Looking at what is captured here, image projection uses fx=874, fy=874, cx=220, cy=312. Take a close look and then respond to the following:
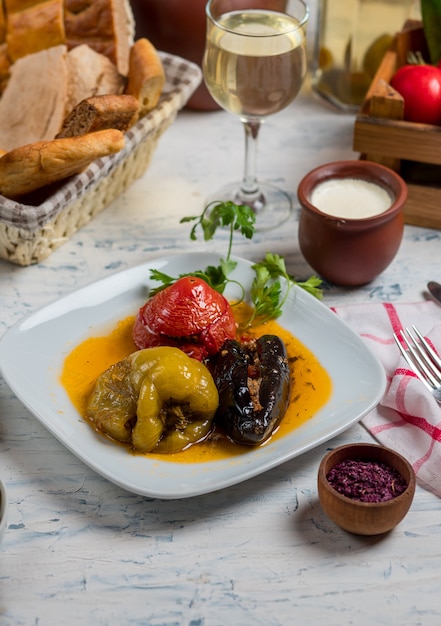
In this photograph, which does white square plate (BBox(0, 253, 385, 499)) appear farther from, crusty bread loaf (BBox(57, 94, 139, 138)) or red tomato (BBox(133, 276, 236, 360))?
crusty bread loaf (BBox(57, 94, 139, 138))

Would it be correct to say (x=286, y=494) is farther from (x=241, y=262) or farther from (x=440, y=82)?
(x=440, y=82)

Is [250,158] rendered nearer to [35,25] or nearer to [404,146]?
[404,146]

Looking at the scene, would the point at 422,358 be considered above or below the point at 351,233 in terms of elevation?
below

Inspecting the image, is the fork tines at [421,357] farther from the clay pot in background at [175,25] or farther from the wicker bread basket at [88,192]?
the clay pot in background at [175,25]

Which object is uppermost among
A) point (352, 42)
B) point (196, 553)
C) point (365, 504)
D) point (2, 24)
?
point (2, 24)

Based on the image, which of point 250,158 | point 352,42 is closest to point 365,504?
point 250,158

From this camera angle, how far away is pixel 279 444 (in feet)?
4.54

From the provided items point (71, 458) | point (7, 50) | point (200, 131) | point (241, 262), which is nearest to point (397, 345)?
point (241, 262)

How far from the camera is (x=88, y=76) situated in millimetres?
1938

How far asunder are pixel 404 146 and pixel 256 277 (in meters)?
0.49

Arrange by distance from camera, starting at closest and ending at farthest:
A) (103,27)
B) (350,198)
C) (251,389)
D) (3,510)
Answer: (3,510) → (251,389) → (350,198) → (103,27)

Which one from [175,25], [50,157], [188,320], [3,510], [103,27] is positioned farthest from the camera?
[175,25]

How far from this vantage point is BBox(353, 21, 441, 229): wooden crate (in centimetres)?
189

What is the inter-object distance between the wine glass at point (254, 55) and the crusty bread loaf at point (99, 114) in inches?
7.5
